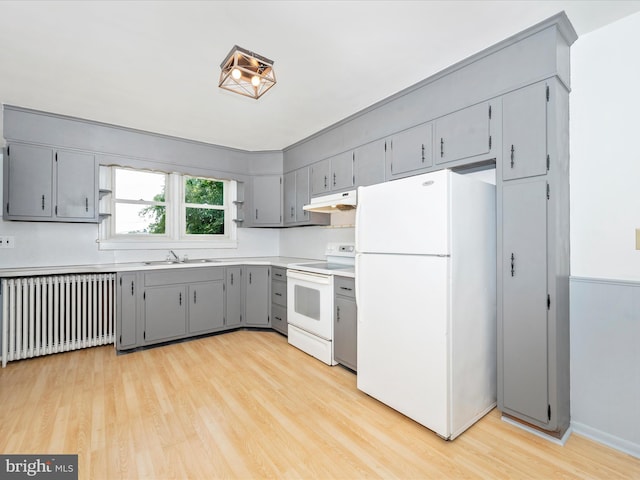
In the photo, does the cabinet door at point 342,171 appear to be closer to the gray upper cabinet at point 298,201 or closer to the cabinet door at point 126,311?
the gray upper cabinet at point 298,201

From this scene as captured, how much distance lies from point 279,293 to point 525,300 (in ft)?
8.46

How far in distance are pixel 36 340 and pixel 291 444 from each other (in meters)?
2.91

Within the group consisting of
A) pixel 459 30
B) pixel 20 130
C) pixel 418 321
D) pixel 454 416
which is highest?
pixel 459 30

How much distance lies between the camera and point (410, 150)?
2.57 m

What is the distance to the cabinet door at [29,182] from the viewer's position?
2.97 meters

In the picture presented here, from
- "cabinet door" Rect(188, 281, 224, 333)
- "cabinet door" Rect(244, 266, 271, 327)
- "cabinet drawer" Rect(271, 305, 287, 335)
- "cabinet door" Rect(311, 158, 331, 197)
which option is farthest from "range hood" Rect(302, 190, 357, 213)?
"cabinet door" Rect(188, 281, 224, 333)

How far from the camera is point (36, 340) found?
9.98ft

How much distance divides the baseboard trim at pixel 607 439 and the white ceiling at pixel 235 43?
2452 millimetres

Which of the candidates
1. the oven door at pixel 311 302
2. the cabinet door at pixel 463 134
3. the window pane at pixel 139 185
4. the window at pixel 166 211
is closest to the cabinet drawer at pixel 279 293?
the oven door at pixel 311 302

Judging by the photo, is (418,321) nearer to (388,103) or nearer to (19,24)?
(388,103)

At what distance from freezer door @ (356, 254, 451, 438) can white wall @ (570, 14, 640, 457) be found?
903mm

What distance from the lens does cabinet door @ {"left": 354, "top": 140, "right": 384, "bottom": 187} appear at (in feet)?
9.34

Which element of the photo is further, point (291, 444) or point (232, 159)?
point (232, 159)

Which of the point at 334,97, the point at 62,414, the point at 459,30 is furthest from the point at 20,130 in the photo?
the point at 459,30
